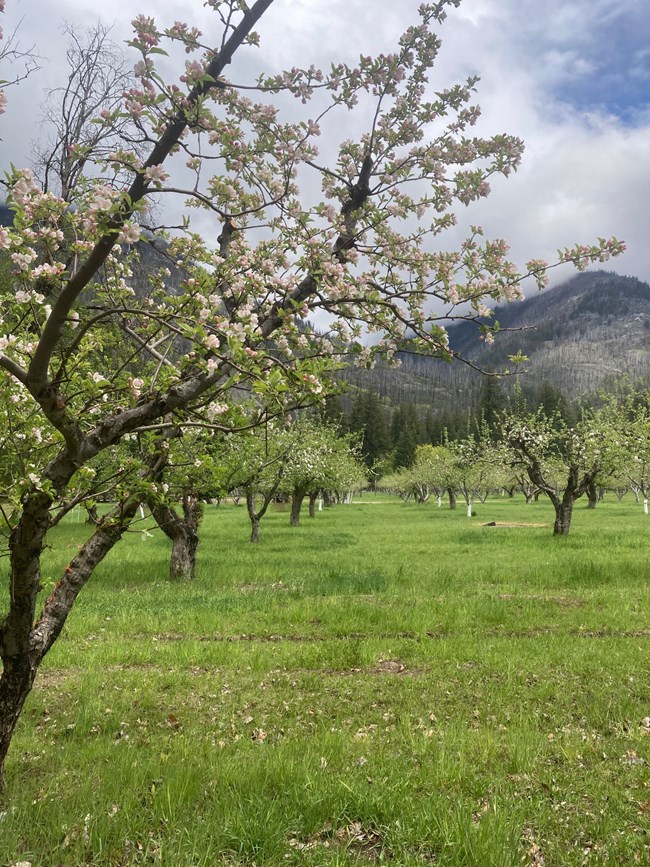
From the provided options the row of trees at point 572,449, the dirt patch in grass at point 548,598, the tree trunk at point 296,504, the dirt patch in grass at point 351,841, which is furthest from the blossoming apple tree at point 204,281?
the tree trunk at point 296,504

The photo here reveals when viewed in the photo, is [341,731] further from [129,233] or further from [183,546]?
[183,546]

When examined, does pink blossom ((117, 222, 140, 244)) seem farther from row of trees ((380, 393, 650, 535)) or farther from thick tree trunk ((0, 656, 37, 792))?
row of trees ((380, 393, 650, 535))

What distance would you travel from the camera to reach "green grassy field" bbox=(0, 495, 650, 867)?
4133 mm

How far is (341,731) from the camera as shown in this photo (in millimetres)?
6055

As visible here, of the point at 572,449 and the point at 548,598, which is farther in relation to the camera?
the point at 572,449

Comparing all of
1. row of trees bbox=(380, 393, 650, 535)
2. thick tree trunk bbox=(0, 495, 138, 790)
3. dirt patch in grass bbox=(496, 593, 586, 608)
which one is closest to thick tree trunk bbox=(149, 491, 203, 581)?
dirt patch in grass bbox=(496, 593, 586, 608)

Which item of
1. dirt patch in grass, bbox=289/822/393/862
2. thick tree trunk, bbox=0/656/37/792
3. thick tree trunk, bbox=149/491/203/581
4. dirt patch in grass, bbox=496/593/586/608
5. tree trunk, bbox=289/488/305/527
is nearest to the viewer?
dirt patch in grass, bbox=289/822/393/862

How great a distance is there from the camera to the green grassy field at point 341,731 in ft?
13.6

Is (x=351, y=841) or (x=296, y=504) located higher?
(x=296, y=504)

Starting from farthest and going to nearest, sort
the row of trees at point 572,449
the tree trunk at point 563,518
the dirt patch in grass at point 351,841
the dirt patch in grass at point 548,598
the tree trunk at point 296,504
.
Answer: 1. the tree trunk at point 296,504
2. the tree trunk at point 563,518
3. the row of trees at point 572,449
4. the dirt patch in grass at point 548,598
5. the dirt patch in grass at point 351,841

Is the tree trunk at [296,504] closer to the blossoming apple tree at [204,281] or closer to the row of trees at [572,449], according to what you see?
the row of trees at [572,449]

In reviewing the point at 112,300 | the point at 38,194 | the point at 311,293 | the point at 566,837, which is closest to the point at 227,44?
the point at 38,194

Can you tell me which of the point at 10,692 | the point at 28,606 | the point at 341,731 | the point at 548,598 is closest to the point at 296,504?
the point at 548,598

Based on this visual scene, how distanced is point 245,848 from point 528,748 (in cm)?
314
